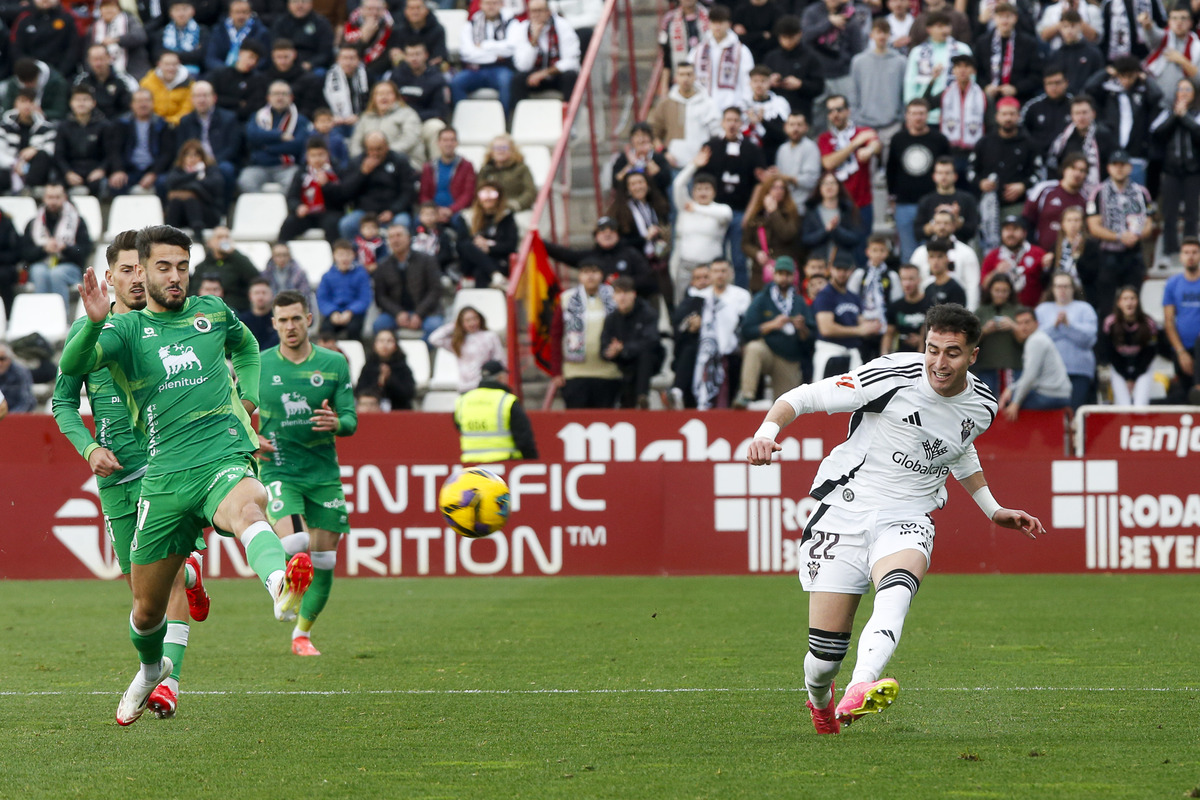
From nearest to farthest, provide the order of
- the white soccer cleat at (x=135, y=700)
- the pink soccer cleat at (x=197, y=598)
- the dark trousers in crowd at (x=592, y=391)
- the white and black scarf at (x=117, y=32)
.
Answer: the white soccer cleat at (x=135, y=700) < the pink soccer cleat at (x=197, y=598) < the dark trousers in crowd at (x=592, y=391) < the white and black scarf at (x=117, y=32)

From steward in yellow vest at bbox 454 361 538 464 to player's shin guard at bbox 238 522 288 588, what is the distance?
8.06 metres

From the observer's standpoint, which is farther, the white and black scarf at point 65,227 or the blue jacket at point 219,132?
the blue jacket at point 219,132

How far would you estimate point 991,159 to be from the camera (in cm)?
1833

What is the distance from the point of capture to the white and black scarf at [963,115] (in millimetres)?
18531

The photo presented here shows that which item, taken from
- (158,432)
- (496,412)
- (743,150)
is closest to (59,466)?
(496,412)

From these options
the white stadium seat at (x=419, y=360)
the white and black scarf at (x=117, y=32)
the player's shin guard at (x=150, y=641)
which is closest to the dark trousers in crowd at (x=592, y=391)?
the white stadium seat at (x=419, y=360)

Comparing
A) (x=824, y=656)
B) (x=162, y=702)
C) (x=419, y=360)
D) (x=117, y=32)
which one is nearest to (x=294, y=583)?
(x=162, y=702)

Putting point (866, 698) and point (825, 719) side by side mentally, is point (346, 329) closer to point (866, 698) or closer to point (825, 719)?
point (825, 719)

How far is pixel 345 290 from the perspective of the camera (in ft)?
59.9

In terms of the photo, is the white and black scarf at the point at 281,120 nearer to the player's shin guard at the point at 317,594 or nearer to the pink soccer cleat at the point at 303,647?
the player's shin guard at the point at 317,594

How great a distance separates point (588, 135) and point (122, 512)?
1261cm

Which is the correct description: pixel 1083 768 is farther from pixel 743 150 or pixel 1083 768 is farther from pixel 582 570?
pixel 743 150

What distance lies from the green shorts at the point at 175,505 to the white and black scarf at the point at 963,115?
13.4 m

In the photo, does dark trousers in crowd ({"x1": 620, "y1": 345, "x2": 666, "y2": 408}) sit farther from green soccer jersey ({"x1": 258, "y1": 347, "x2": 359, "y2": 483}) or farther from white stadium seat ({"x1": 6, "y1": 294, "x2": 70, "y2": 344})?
white stadium seat ({"x1": 6, "y1": 294, "x2": 70, "y2": 344})
